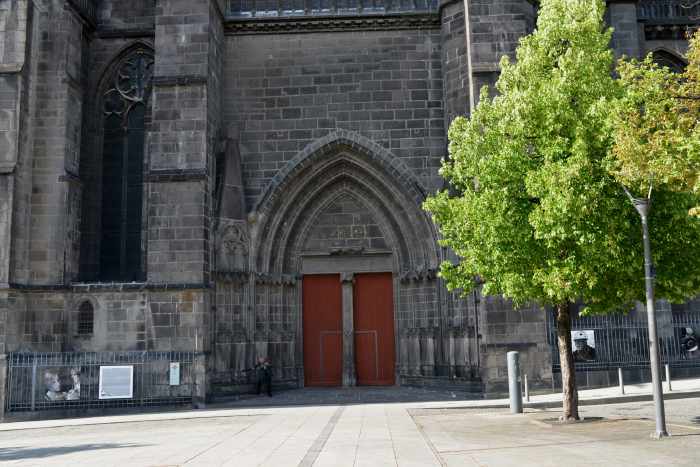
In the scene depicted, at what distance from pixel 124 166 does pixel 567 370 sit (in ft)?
46.2

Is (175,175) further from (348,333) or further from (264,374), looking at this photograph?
(348,333)

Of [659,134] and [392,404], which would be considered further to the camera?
[392,404]

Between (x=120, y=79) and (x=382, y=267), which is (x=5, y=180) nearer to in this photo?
(x=120, y=79)

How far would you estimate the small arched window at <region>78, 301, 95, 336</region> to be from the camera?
673 inches

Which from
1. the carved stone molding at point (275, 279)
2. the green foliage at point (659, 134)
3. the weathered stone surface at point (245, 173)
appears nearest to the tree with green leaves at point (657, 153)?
the green foliage at point (659, 134)

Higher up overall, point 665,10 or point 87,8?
point 665,10

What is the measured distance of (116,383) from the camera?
1614cm

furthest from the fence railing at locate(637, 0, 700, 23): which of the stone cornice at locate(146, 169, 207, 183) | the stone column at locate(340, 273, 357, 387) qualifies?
the stone cornice at locate(146, 169, 207, 183)

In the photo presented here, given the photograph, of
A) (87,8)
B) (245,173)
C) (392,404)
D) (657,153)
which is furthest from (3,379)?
(657,153)

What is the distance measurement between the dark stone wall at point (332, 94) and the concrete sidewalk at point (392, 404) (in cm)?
638

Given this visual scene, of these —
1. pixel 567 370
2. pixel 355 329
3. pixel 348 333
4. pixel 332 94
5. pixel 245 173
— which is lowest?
pixel 567 370

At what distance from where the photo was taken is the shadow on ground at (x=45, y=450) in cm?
957

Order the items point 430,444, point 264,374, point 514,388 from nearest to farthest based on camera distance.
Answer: point 430,444, point 514,388, point 264,374

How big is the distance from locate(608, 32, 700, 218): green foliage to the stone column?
1064 cm
